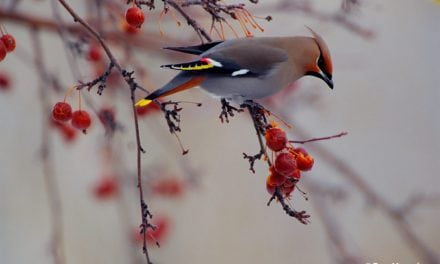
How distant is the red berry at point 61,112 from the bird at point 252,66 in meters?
0.15

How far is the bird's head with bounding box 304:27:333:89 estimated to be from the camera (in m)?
0.91

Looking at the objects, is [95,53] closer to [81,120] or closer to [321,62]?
[81,120]

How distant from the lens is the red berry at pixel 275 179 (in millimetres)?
769

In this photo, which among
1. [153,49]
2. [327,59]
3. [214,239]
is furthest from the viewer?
[214,239]

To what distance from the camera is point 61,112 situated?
897mm

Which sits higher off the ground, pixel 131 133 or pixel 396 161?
pixel 131 133

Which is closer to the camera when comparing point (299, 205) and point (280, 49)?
point (280, 49)

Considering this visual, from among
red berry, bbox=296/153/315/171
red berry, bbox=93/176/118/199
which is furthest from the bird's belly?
red berry, bbox=93/176/118/199

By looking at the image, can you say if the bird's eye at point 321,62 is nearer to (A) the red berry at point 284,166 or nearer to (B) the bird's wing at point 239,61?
(B) the bird's wing at point 239,61

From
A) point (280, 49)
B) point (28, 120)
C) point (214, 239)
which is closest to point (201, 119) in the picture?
point (214, 239)

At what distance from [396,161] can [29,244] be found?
148cm

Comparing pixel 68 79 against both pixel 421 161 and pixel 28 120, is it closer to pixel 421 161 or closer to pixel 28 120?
pixel 28 120

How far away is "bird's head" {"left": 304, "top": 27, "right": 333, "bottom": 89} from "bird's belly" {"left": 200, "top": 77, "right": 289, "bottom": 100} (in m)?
0.06

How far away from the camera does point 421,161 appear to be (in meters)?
2.82
